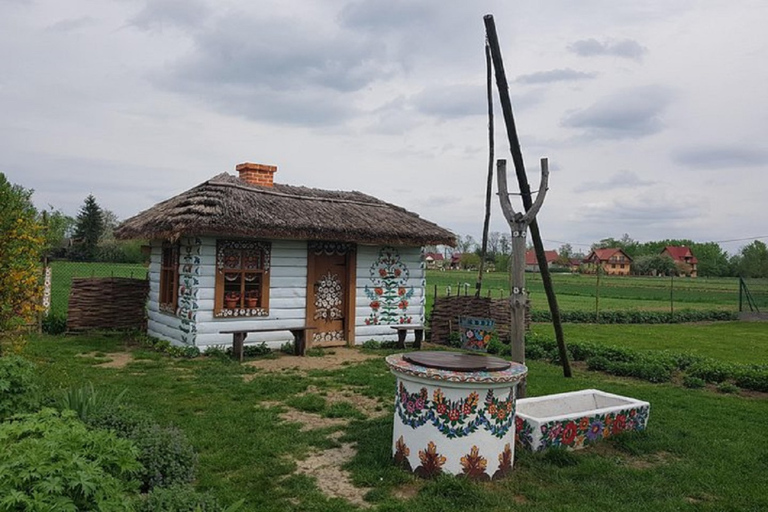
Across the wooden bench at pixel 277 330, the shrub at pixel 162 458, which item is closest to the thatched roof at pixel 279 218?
the wooden bench at pixel 277 330

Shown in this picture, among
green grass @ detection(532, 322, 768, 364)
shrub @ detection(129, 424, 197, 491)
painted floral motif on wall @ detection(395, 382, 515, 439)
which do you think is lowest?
green grass @ detection(532, 322, 768, 364)

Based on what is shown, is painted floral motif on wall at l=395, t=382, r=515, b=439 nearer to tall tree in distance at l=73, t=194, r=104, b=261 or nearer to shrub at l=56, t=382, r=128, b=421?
shrub at l=56, t=382, r=128, b=421

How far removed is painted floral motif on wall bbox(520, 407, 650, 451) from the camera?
5.38 m

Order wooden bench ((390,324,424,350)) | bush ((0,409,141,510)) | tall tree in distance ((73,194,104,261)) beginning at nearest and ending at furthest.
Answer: bush ((0,409,141,510)) → wooden bench ((390,324,424,350)) → tall tree in distance ((73,194,104,261))

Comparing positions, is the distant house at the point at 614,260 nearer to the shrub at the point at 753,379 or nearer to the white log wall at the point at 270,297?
the white log wall at the point at 270,297

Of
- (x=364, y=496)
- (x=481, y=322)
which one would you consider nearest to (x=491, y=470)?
(x=364, y=496)

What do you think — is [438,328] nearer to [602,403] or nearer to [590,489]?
[602,403]

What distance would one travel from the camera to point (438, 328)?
1359 cm

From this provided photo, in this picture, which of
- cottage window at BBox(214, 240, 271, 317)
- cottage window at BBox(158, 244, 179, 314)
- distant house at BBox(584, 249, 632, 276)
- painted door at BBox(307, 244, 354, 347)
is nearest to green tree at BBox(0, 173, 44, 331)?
cottage window at BBox(214, 240, 271, 317)

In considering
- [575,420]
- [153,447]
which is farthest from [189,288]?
[575,420]

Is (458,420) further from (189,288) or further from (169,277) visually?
(169,277)

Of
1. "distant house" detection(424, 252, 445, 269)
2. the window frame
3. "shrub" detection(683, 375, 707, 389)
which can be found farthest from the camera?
"distant house" detection(424, 252, 445, 269)

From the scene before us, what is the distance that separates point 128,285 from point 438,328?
761 cm

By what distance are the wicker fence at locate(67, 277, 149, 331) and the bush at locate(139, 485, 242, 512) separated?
36.5ft
